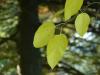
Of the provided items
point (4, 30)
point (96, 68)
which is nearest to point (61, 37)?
point (4, 30)

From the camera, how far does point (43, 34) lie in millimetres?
593

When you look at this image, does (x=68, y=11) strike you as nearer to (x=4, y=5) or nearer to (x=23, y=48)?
(x=23, y=48)

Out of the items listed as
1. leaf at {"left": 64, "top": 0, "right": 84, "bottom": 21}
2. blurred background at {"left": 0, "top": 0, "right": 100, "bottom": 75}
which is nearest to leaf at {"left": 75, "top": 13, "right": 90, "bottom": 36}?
leaf at {"left": 64, "top": 0, "right": 84, "bottom": 21}

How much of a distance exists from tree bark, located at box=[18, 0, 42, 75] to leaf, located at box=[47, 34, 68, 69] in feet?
6.50

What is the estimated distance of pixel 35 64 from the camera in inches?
104

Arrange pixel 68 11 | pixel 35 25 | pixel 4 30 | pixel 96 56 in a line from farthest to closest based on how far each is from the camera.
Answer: pixel 96 56
pixel 4 30
pixel 35 25
pixel 68 11

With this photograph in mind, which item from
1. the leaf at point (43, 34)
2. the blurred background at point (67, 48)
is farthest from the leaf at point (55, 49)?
the blurred background at point (67, 48)

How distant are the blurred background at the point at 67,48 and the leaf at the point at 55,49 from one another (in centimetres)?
219

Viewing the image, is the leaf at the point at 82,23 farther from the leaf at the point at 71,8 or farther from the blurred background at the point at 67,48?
the blurred background at the point at 67,48

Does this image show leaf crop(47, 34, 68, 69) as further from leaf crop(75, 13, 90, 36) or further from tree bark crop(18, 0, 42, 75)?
tree bark crop(18, 0, 42, 75)

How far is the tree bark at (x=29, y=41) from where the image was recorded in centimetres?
260

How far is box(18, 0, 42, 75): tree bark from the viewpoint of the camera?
2602mm

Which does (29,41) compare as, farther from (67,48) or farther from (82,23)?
(82,23)

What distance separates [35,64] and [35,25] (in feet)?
1.04
